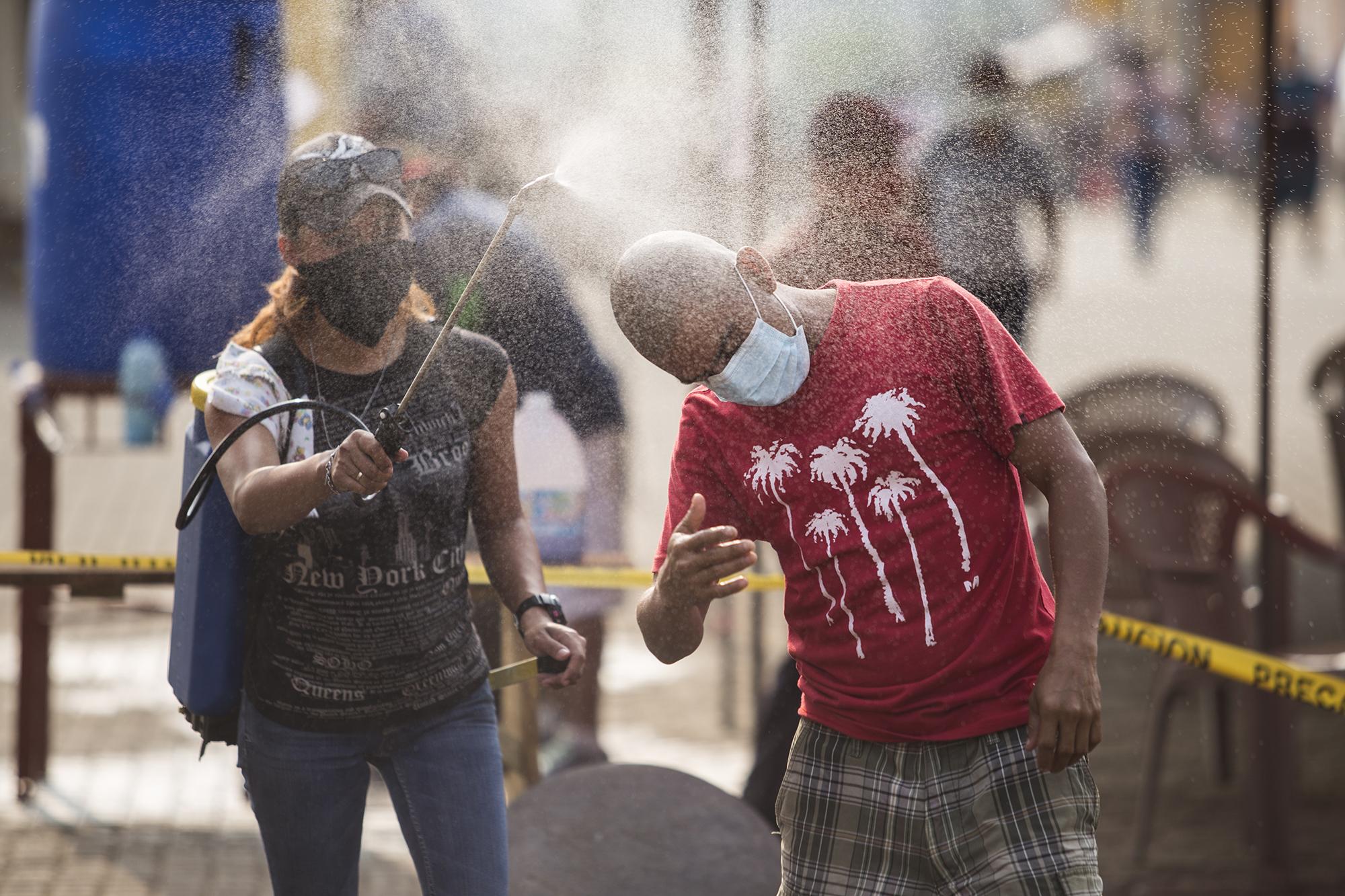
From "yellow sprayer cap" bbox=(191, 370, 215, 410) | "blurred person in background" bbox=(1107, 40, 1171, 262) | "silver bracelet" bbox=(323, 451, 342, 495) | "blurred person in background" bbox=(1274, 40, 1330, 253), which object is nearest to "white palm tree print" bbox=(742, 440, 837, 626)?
"silver bracelet" bbox=(323, 451, 342, 495)

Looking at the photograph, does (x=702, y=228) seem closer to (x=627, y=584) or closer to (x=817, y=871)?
(x=817, y=871)

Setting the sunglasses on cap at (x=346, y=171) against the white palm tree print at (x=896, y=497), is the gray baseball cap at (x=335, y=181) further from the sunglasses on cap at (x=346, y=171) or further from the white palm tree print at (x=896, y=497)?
the white palm tree print at (x=896, y=497)

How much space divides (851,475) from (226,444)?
91 cm

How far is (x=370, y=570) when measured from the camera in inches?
88.9

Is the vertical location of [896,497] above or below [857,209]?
below

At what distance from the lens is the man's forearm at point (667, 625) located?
198 cm

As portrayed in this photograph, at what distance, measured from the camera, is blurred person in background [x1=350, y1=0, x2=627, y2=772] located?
2338 mm

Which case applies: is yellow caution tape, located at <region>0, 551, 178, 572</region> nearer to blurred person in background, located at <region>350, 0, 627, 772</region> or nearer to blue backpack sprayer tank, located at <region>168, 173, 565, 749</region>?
blue backpack sprayer tank, located at <region>168, 173, 565, 749</region>

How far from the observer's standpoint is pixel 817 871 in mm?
2096

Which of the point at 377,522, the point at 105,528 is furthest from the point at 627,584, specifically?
the point at 105,528

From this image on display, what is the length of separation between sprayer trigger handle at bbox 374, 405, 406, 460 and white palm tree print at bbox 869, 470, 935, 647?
2.21 feet

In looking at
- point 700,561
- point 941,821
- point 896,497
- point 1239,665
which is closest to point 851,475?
point 896,497

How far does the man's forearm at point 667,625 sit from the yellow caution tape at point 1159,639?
34.5 inches

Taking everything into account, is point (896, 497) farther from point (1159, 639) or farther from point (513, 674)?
point (1159, 639)
